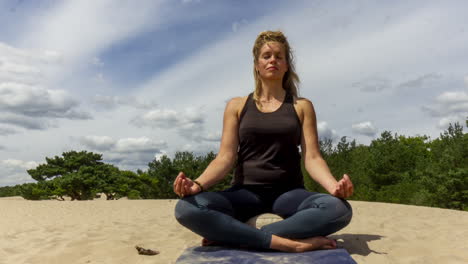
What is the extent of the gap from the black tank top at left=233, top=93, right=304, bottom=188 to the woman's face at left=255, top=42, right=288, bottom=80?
0.35 metres

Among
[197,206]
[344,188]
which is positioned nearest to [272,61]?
[344,188]

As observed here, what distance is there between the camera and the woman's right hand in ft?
10.00

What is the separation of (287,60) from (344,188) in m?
1.48

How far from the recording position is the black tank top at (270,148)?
139 inches

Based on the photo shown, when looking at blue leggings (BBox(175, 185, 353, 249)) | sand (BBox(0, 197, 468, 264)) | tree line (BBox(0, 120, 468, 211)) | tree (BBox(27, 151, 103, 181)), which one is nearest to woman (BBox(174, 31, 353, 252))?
blue leggings (BBox(175, 185, 353, 249))

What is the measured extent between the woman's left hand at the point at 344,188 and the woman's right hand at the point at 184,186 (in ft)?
3.72

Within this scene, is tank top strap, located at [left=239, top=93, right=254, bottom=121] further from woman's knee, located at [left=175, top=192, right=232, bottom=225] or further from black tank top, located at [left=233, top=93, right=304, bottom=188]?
woman's knee, located at [left=175, top=192, right=232, bottom=225]

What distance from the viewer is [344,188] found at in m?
3.08

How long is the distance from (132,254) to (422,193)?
15495mm

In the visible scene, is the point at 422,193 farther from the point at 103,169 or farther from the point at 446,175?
the point at 103,169

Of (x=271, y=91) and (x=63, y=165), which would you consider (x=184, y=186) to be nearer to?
(x=271, y=91)

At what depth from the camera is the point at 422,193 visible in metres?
16.8

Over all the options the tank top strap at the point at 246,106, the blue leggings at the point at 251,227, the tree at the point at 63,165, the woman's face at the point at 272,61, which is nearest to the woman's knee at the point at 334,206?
the blue leggings at the point at 251,227

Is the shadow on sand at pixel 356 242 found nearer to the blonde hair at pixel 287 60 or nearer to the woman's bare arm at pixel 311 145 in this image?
the woman's bare arm at pixel 311 145
